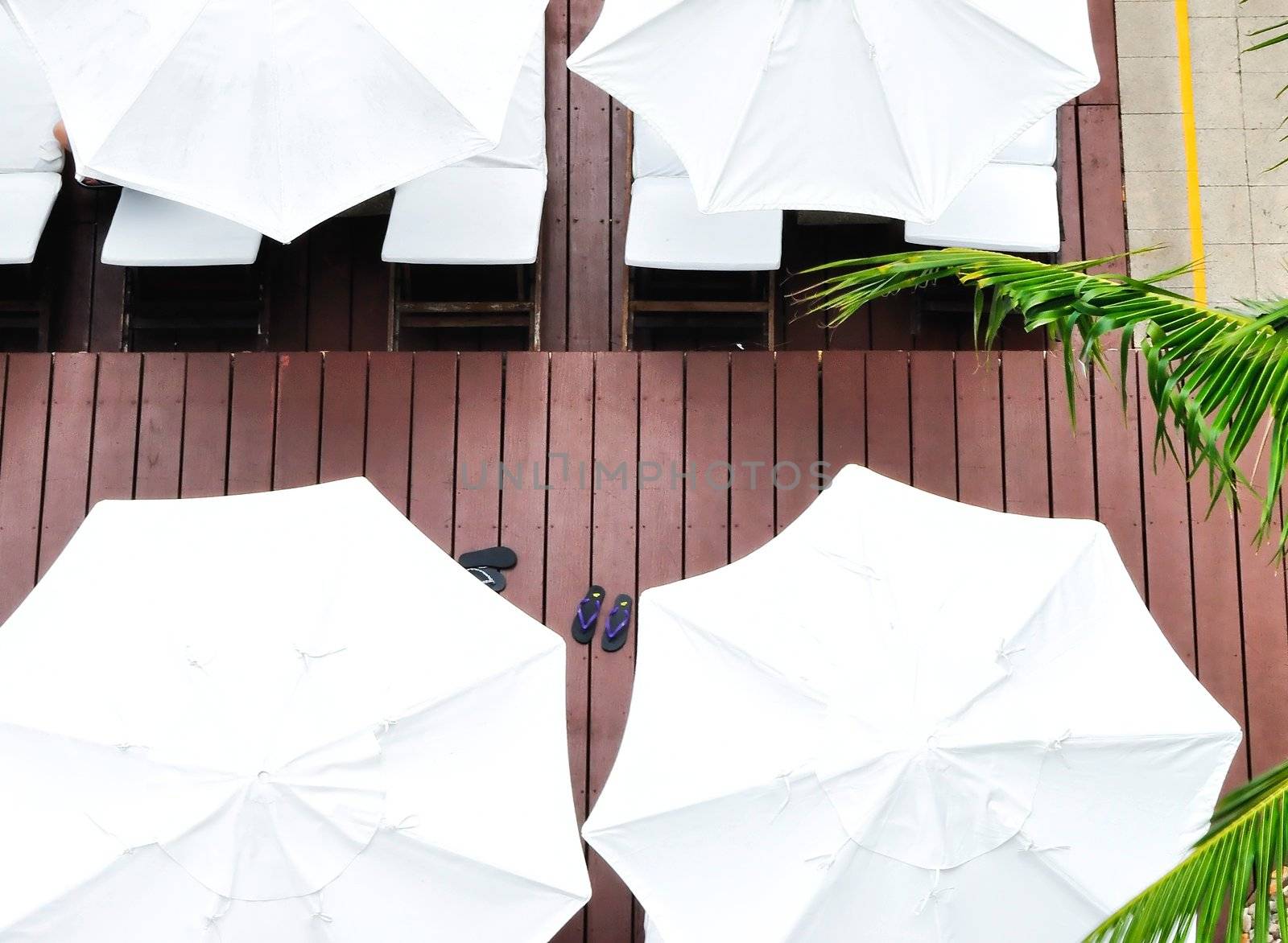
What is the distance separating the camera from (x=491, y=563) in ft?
19.5

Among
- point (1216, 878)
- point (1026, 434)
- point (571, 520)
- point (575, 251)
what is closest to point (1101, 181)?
point (1026, 434)

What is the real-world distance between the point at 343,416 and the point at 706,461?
1787mm

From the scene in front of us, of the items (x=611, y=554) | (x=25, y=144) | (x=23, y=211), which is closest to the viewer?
(x=611, y=554)

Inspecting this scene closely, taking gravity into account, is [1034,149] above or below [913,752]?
above

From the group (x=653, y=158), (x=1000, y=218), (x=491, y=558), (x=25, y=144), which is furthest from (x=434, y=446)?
(x=1000, y=218)

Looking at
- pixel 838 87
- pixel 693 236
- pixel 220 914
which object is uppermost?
pixel 838 87

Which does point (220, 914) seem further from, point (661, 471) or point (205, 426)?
point (661, 471)

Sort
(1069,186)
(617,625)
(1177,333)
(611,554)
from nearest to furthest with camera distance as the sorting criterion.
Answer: (1177,333) < (617,625) < (611,554) < (1069,186)

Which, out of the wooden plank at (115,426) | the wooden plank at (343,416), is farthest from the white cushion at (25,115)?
the wooden plank at (343,416)

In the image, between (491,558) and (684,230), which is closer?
(491,558)

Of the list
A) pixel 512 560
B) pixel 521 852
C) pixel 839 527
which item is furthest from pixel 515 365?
pixel 521 852

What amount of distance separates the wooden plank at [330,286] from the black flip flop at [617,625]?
2.19m

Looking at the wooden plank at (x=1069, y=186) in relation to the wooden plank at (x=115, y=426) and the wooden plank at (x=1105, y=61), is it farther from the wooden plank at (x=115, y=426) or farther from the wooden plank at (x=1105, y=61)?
the wooden plank at (x=115, y=426)

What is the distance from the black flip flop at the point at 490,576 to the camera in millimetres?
5934
